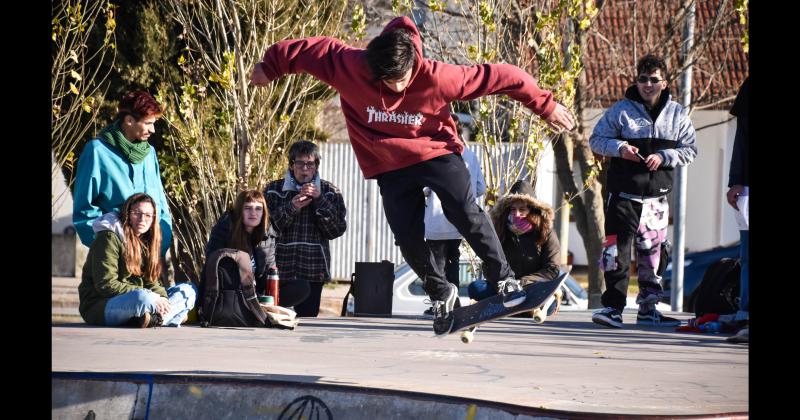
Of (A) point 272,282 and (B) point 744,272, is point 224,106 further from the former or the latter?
(B) point 744,272

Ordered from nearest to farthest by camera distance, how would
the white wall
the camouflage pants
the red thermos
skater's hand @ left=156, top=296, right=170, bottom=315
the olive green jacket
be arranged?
the olive green jacket, skater's hand @ left=156, top=296, right=170, bottom=315, the camouflage pants, the red thermos, the white wall

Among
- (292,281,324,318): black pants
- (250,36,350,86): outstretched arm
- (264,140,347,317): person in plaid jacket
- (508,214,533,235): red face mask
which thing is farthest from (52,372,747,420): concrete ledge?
(508,214,533,235): red face mask

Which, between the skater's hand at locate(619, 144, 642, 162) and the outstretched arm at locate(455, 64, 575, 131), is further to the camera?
the skater's hand at locate(619, 144, 642, 162)

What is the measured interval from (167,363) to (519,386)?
1.94m

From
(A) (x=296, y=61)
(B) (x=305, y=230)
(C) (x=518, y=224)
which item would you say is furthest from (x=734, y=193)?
(B) (x=305, y=230)

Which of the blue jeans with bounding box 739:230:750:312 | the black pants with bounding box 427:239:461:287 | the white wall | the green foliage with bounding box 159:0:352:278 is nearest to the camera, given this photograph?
the blue jeans with bounding box 739:230:750:312

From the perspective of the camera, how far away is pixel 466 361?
6043 millimetres

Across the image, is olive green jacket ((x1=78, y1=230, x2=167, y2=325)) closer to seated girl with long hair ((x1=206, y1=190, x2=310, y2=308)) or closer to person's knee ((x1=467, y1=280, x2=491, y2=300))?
seated girl with long hair ((x1=206, y1=190, x2=310, y2=308))

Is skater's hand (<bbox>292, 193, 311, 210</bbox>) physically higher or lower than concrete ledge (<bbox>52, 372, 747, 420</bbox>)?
higher

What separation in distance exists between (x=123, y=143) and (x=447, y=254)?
9.20 ft

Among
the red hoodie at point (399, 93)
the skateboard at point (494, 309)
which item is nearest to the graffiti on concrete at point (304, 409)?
the skateboard at point (494, 309)

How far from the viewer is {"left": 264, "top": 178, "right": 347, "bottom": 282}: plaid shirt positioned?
872 cm

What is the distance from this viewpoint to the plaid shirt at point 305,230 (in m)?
8.72

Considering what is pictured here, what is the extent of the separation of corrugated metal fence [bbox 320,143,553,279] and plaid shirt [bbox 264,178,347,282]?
9.83 meters
